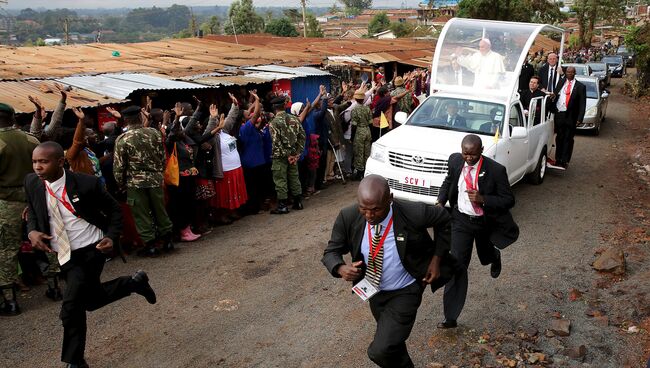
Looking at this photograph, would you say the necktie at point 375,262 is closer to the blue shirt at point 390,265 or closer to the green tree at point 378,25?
the blue shirt at point 390,265

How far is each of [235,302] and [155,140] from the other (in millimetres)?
2372

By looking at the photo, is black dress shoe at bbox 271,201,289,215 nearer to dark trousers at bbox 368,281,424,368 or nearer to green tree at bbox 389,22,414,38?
dark trousers at bbox 368,281,424,368

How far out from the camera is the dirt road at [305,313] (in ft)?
16.6

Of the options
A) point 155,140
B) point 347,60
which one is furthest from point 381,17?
point 155,140

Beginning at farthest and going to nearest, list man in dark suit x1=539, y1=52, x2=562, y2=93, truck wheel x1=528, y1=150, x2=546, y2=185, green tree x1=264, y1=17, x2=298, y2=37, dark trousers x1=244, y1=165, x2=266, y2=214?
green tree x1=264, y1=17, x2=298, y2=37 < man in dark suit x1=539, y1=52, x2=562, y2=93 < truck wheel x1=528, y1=150, x2=546, y2=185 < dark trousers x1=244, y1=165, x2=266, y2=214

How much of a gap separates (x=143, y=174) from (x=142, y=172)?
0.03 metres

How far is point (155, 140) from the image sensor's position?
281 inches

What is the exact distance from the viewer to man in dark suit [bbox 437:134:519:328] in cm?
524

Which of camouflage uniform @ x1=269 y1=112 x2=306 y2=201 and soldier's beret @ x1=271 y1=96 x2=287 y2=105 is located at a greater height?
soldier's beret @ x1=271 y1=96 x2=287 y2=105

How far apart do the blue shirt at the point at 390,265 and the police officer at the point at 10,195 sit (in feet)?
→ 13.1

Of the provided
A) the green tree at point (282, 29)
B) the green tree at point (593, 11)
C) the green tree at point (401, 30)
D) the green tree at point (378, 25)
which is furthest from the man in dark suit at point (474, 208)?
the green tree at point (378, 25)

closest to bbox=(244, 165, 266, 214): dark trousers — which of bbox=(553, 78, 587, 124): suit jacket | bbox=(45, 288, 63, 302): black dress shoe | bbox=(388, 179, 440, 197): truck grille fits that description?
bbox=(388, 179, 440, 197): truck grille

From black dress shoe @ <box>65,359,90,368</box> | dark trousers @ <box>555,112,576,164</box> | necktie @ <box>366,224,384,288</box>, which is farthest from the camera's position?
dark trousers @ <box>555,112,576,164</box>

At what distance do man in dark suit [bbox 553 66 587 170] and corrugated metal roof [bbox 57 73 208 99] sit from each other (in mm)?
7140
